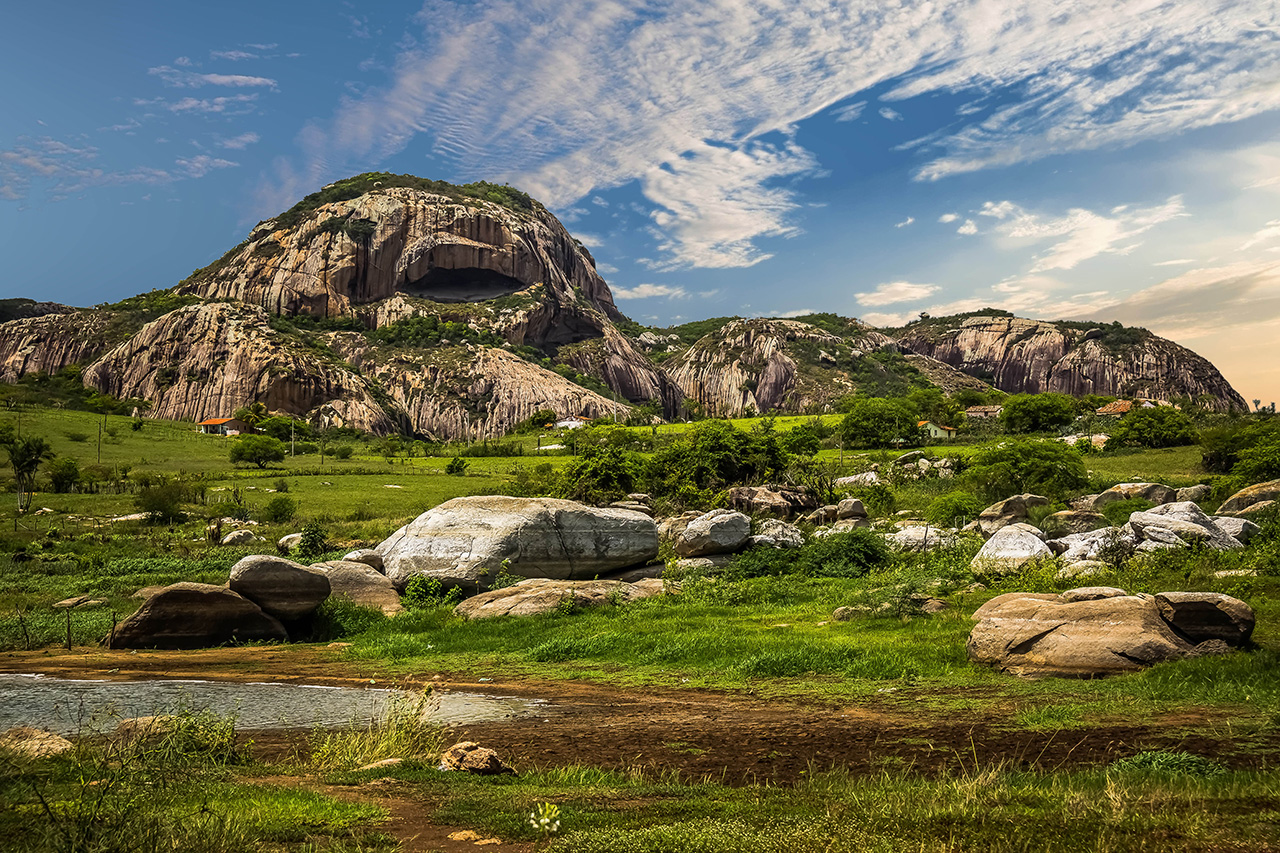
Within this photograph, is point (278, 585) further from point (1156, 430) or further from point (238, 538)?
point (1156, 430)

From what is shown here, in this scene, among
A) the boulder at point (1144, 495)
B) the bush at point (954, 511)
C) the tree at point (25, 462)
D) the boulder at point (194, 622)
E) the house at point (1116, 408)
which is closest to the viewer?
the boulder at point (194, 622)

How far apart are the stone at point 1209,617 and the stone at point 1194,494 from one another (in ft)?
81.7

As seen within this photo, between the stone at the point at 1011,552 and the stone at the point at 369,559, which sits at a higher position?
the stone at the point at 1011,552

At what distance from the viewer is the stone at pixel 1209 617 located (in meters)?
12.7

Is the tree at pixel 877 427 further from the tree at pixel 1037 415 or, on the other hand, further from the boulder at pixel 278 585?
the boulder at pixel 278 585

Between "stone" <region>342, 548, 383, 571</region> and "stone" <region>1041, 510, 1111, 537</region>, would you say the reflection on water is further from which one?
"stone" <region>1041, 510, 1111, 537</region>

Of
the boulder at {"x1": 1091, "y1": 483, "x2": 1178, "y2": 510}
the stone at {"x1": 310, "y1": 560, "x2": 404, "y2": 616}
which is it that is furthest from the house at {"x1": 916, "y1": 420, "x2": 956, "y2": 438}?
the stone at {"x1": 310, "y1": 560, "x2": 404, "y2": 616}

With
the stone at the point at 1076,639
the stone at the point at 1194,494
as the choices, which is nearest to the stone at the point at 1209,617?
the stone at the point at 1076,639

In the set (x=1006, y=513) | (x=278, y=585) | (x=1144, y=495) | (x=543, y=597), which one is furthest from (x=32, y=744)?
(x=1144, y=495)

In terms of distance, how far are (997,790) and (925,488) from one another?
42.1 meters

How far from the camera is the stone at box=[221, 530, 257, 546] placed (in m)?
38.5

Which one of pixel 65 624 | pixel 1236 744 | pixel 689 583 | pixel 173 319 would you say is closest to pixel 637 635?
pixel 689 583

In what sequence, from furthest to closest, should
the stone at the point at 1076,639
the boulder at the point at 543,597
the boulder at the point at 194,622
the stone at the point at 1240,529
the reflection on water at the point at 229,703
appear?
the stone at the point at 1240,529
the boulder at the point at 543,597
the boulder at the point at 194,622
the stone at the point at 1076,639
the reflection on water at the point at 229,703

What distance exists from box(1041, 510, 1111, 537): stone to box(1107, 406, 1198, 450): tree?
4290 cm
